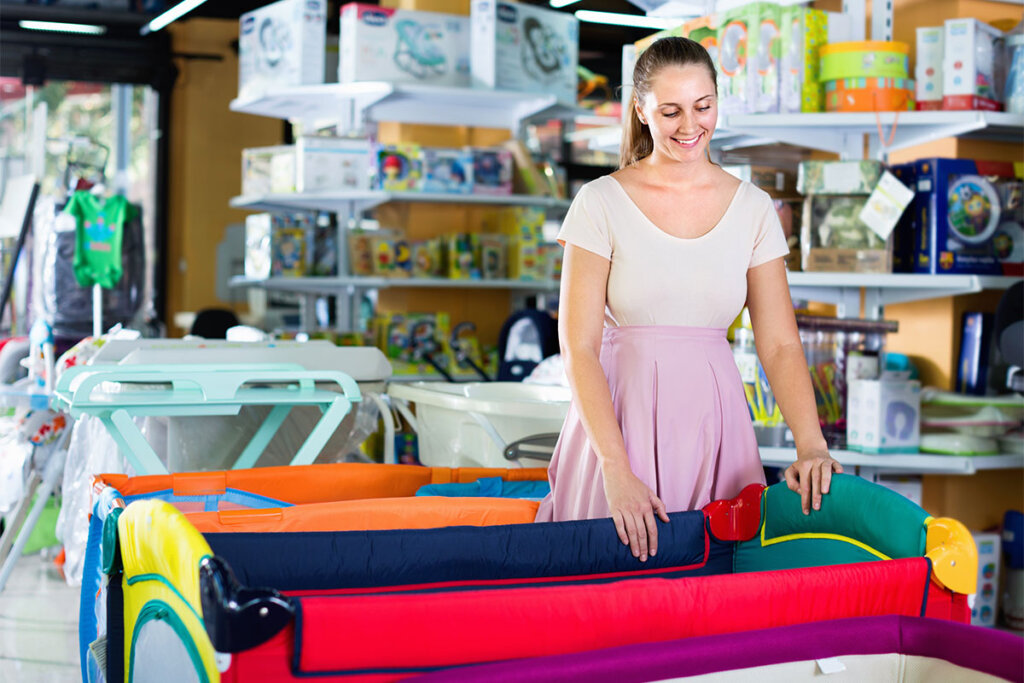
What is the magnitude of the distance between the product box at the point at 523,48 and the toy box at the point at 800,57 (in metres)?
2.26

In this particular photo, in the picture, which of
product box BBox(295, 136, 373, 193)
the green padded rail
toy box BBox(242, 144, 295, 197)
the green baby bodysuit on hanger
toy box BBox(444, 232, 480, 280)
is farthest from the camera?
the green baby bodysuit on hanger

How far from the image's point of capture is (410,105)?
5379 millimetres

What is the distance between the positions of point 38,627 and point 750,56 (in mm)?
2649

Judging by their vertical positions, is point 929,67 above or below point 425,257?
above

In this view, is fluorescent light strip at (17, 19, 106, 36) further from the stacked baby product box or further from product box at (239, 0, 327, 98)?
the stacked baby product box

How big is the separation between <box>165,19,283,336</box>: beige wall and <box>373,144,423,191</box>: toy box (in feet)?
14.4

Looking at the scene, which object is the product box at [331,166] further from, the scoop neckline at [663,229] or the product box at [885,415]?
the scoop neckline at [663,229]

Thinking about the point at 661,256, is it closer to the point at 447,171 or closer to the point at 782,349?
the point at 782,349

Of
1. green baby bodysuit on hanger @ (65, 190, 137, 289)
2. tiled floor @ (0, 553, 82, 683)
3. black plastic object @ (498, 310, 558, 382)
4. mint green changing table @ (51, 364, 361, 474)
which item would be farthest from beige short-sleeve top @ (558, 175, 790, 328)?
green baby bodysuit on hanger @ (65, 190, 137, 289)

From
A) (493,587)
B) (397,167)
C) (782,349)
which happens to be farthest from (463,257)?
(493,587)

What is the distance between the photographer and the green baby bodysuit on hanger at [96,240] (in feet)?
20.1

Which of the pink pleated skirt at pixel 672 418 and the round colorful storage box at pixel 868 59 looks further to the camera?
the round colorful storage box at pixel 868 59

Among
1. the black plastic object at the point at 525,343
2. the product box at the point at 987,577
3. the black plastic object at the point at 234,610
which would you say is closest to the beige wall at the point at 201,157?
the black plastic object at the point at 525,343

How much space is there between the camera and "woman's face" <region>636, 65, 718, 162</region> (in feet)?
5.03
